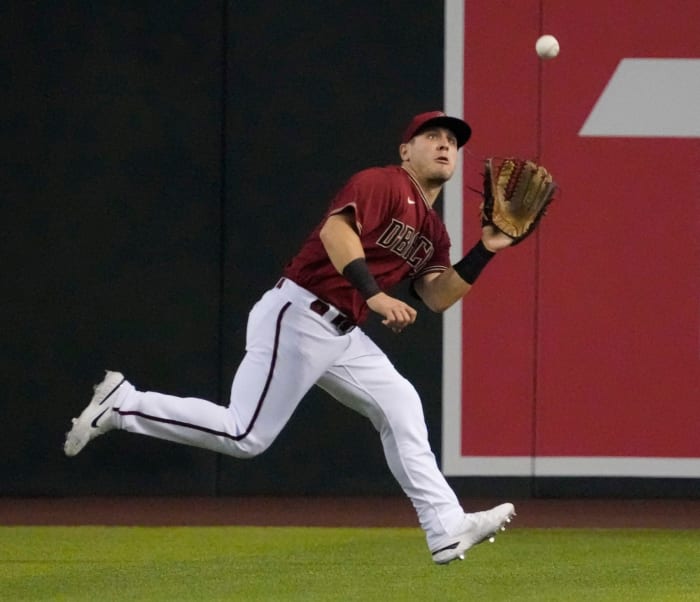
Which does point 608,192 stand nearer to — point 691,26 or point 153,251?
point 691,26

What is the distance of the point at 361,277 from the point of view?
A: 476cm

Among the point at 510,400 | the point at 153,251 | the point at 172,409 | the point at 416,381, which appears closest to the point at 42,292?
the point at 153,251

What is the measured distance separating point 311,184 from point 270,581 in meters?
2.93

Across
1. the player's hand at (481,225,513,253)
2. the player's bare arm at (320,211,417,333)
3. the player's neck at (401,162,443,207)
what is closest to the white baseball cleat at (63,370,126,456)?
the player's bare arm at (320,211,417,333)

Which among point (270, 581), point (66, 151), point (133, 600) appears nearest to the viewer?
point (133, 600)

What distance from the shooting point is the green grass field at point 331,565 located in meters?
4.96

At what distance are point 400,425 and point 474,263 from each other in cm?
60

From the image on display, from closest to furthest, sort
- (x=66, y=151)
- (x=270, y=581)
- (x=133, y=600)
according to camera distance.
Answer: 1. (x=133, y=600)
2. (x=270, y=581)
3. (x=66, y=151)

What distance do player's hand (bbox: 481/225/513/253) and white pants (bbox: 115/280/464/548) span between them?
1.72 ft

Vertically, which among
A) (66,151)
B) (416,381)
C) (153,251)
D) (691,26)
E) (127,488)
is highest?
(691,26)

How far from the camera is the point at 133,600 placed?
480 cm

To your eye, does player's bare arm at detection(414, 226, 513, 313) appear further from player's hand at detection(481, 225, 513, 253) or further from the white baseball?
the white baseball

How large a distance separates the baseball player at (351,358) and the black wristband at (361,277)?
6 centimetres

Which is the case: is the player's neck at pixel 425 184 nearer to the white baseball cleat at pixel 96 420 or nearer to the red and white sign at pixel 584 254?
the white baseball cleat at pixel 96 420
